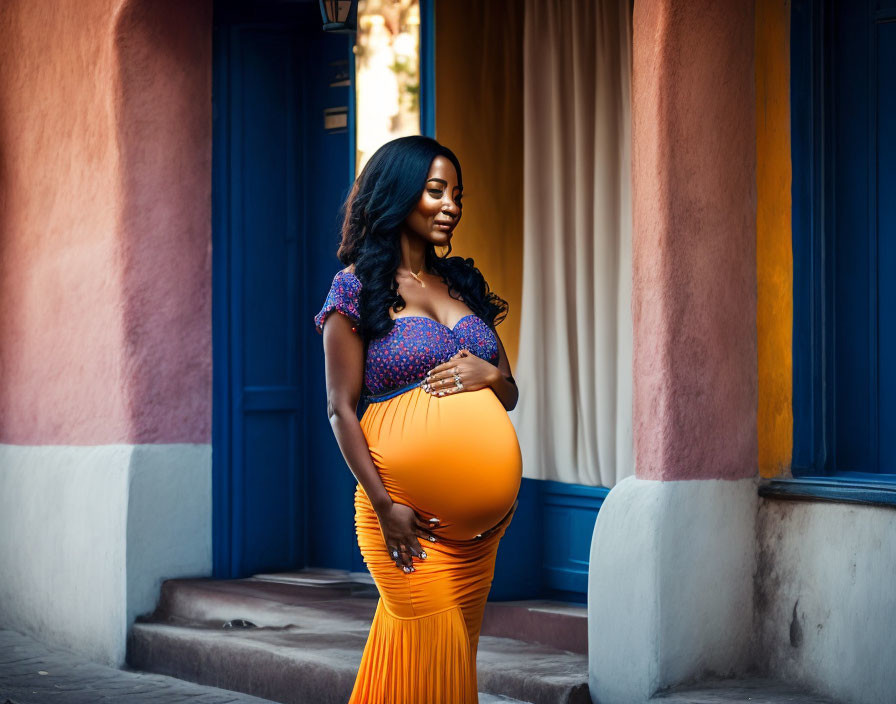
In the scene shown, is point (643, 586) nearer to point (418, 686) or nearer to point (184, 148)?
point (418, 686)

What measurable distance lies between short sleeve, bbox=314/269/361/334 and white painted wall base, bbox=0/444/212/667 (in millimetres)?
3540

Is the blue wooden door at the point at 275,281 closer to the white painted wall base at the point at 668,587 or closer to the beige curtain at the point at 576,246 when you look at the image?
the beige curtain at the point at 576,246

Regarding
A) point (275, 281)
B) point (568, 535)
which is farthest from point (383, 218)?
point (275, 281)

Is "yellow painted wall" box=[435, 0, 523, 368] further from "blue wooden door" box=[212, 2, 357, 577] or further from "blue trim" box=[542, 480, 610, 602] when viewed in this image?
"blue wooden door" box=[212, 2, 357, 577]

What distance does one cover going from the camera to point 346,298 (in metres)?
3.88

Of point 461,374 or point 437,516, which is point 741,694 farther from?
point 461,374

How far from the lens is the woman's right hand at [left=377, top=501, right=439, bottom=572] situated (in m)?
3.81

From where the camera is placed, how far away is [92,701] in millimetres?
6188

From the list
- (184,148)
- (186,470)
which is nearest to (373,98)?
(184,148)

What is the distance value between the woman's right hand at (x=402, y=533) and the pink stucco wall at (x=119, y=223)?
3.64m

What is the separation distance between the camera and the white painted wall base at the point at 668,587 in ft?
Answer: 17.0

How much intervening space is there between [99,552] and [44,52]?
9.40 feet

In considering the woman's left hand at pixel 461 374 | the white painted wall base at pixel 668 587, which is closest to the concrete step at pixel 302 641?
the white painted wall base at pixel 668 587

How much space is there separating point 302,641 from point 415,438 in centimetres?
272
